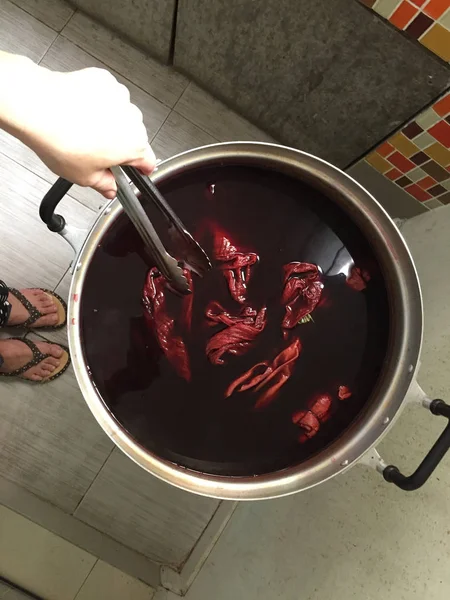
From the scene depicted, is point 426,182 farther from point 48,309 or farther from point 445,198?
point 48,309

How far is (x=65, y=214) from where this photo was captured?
4.38 ft

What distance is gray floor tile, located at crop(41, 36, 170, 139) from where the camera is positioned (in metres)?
1.36

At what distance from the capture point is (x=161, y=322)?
938mm

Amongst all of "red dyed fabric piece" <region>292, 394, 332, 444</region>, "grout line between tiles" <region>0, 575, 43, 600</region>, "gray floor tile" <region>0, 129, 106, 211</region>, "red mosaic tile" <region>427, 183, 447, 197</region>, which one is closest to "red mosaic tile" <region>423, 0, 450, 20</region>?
"red mosaic tile" <region>427, 183, 447, 197</region>

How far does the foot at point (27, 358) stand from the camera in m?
1.23

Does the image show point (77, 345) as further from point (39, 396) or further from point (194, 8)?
point (194, 8)

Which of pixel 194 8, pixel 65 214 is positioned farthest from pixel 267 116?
pixel 65 214

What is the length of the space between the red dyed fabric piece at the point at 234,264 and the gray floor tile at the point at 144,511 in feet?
2.08

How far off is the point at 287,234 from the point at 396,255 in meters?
0.21

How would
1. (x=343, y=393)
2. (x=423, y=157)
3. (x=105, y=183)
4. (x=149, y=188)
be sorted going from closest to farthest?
1. (x=105, y=183)
2. (x=149, y=188)
3. (x=343, y=393)
4. (x=423, y=157)

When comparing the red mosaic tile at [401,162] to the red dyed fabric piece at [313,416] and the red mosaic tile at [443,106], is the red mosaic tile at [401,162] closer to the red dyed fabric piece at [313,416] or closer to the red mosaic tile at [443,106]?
the red mosaic tile at [443,106]

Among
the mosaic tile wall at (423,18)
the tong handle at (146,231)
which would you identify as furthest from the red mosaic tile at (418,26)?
the tong handle at (146,231)

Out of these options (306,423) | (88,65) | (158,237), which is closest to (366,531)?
(306,423)

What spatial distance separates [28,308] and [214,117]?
0.76m
